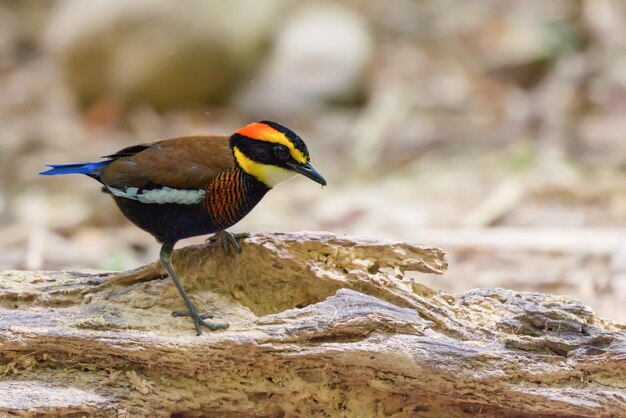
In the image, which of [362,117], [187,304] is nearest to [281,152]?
[187,304]

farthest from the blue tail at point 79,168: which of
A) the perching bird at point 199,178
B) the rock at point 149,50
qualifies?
the rock at point 149,50

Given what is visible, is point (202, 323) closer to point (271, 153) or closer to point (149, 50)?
point (271, 153)

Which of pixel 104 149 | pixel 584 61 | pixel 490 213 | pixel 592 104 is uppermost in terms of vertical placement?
pixel 584 61

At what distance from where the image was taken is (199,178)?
9.43ft

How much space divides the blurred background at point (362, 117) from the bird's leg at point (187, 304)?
2.20 meters

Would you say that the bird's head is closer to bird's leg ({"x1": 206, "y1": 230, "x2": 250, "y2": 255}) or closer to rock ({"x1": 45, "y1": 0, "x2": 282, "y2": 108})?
bird's leg ({"x1": 206, "y1": 230, "x2": 250, "y2": 255})

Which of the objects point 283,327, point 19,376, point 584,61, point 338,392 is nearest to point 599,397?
point 338,392

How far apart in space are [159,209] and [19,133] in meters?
6.18

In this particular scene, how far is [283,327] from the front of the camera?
8.58 feet

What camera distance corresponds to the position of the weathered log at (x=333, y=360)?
2.54m

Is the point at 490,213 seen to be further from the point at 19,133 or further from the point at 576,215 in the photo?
the point at 19,133

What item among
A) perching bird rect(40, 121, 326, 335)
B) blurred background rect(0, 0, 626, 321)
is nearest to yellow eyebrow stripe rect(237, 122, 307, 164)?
perching bird rect(40, 121, 326, 335)

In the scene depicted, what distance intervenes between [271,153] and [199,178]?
0.27 metres

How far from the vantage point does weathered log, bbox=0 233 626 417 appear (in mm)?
2543
